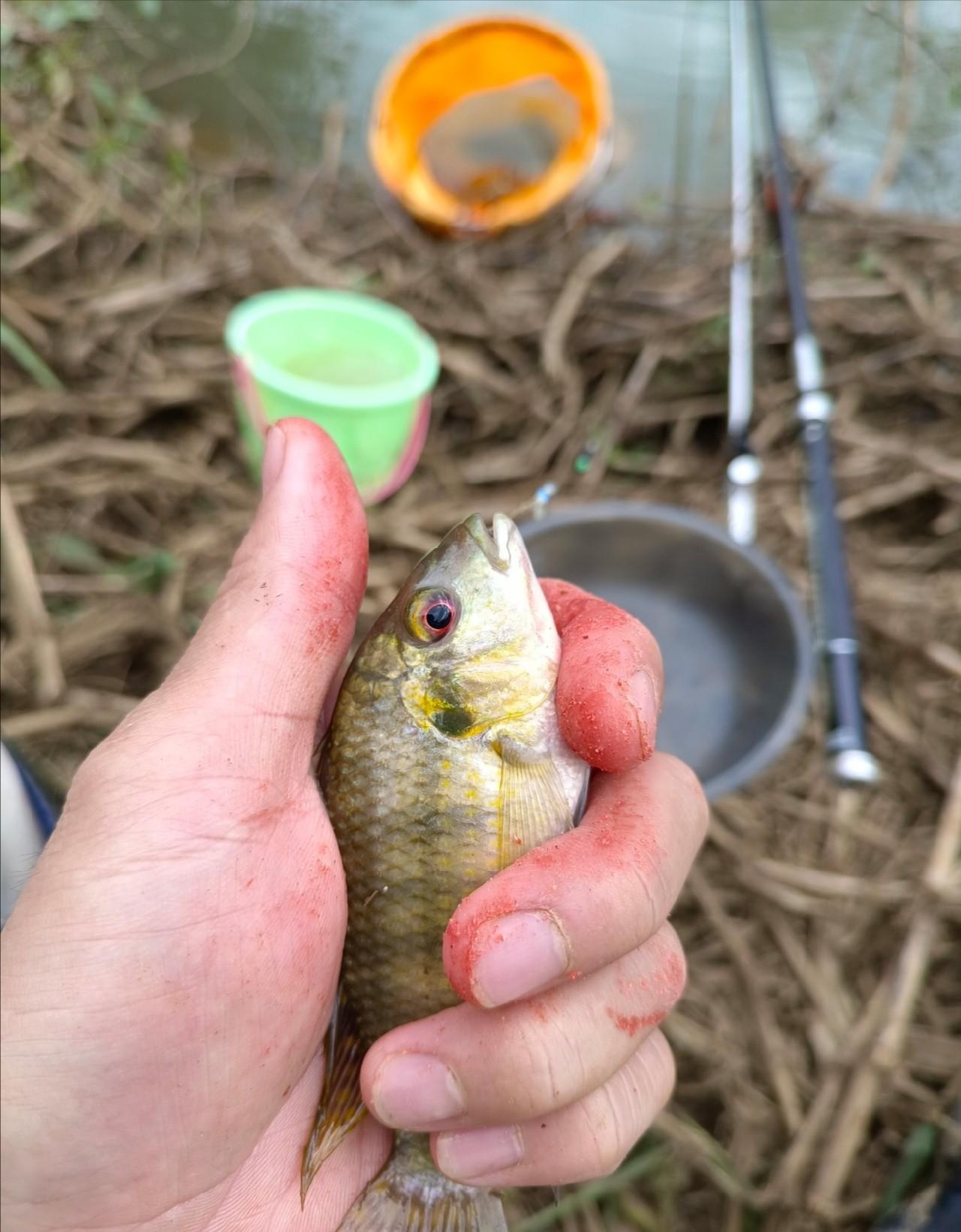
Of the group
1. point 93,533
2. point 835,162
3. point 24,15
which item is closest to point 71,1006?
point 93,533

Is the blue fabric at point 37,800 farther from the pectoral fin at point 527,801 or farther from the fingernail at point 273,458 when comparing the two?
the pectoral fin at point 527,801

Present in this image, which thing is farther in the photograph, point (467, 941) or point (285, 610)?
point (285, 610)

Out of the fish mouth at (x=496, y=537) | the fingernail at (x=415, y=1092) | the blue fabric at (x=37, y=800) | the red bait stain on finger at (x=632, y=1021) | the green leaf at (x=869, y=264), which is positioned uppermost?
the green leaf at (x=869, y=264)

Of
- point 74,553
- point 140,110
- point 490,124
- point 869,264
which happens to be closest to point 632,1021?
point 74,553

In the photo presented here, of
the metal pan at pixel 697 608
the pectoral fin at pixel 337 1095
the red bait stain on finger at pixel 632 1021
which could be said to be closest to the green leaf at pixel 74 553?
the metal pan at pixel 697 608

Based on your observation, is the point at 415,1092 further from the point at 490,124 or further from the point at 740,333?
the point at 490,124

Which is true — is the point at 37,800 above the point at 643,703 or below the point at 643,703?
below
